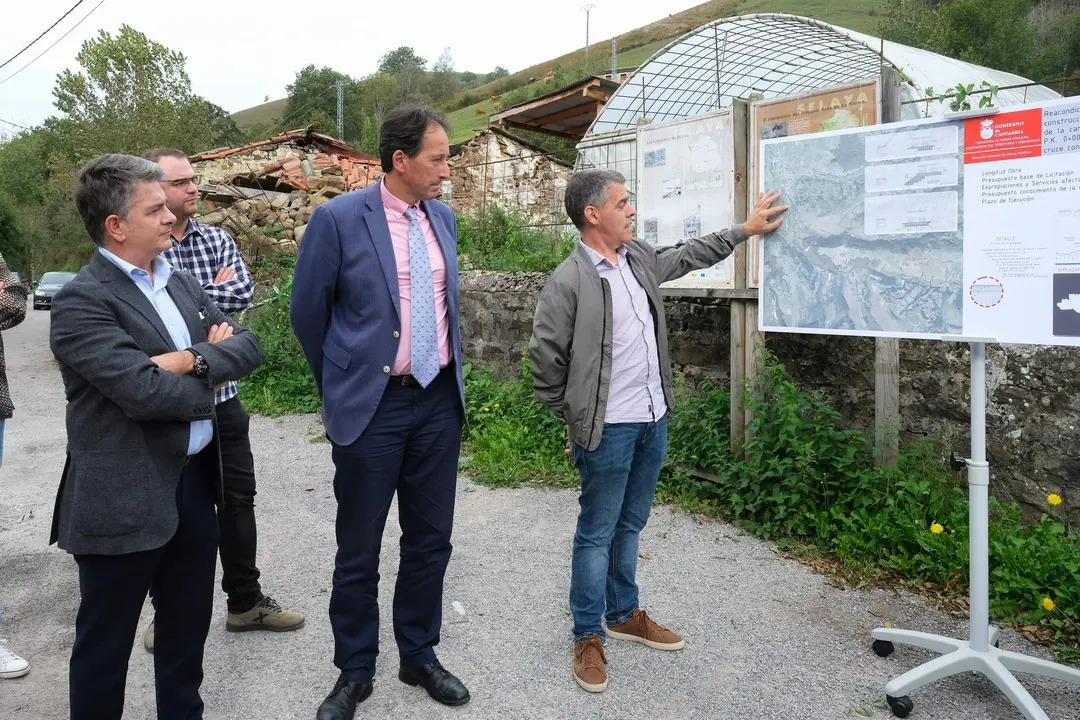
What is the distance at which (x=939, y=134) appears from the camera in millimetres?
2711

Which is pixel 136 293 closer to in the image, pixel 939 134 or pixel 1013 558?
pixel 939 134

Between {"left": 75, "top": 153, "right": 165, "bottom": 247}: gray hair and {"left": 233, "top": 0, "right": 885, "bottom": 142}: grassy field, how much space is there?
1616 inches

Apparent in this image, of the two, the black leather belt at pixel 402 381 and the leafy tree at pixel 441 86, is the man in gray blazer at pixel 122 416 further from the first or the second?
the leafy tree at pixel 441 86

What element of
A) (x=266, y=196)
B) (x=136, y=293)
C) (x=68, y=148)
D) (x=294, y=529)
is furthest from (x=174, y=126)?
(x=136, y=293)

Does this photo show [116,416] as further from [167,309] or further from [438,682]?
[438,682]

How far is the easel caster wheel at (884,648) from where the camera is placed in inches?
120

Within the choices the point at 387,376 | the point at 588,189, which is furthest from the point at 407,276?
the point at 588,189

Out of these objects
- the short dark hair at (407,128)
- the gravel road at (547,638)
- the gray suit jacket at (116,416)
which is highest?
the short dark hair at (407,128)

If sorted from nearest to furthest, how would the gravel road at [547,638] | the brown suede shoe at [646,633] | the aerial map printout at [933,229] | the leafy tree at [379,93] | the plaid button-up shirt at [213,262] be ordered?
the aerial map printout at [933,229]
the gravel road at [547,638]
the brown suede shoe at [646,633]
the plaid button-up shirt at [213,262]
the leafy tree at [379,93]

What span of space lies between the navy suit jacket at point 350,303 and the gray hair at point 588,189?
0.75 metres

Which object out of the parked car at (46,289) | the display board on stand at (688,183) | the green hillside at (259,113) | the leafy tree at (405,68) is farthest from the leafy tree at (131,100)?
the green hillside at (259,113)

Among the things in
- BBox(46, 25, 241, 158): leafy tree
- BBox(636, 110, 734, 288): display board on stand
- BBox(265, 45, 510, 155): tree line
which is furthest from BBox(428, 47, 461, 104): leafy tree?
BBox(636, 110, 734, 288): display board on stand

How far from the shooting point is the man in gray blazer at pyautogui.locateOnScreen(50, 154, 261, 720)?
6.75ft

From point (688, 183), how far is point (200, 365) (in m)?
3.28
